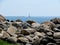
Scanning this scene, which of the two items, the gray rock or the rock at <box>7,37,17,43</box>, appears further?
the gray rock

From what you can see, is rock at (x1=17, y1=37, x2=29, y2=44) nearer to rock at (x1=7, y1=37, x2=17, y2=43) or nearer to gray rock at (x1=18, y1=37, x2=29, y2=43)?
gray rock at (x1=18, y1=37, x2=29, y2=43)

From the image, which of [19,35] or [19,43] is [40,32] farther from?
[19,43]

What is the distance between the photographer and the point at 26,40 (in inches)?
661

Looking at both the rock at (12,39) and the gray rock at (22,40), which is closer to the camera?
the rock at (12,39)

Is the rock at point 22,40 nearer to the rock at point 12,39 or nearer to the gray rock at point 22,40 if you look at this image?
the gray rock at point 22,40

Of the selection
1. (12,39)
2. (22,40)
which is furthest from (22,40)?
(12,39)

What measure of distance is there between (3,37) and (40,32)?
11.4 ft

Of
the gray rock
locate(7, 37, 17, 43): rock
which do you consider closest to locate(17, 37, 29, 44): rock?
the gray rock

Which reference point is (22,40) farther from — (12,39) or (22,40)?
(12,39)

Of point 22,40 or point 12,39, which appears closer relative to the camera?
point 12,39

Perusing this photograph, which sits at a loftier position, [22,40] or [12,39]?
[12,39]

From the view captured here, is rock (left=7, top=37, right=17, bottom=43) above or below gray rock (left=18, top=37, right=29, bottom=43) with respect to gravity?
above

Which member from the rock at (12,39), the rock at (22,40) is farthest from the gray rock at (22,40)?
the rock at (12,39)

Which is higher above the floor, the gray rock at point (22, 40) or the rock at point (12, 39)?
the rock at point (12, 39)
